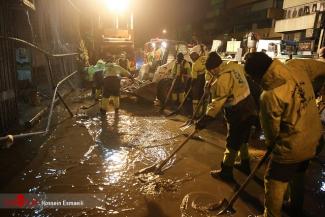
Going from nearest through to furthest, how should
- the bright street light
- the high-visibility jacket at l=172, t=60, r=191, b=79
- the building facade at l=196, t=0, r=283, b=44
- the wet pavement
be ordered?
the wet pavement, the high-visibility jacket at l=172, t=60, r=191, b=79, the bright street light, the building facade at l=196, t=0, r=283, b=44

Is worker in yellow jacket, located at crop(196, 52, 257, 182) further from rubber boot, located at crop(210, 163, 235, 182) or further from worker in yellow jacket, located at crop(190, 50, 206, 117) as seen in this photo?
worker in yellow jacket, located at crop(190, 50, 206, 117)

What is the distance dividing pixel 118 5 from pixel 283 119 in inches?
784

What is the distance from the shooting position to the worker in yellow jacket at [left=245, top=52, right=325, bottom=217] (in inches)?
113

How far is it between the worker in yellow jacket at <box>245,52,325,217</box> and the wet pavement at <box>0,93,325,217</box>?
968mm

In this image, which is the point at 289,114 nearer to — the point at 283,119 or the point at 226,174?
the point at 283,119

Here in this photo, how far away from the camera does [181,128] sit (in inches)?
306

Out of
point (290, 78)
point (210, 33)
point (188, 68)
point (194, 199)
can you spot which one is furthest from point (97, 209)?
point (210, 33)

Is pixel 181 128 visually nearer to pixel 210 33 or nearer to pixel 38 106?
pixel 38 106

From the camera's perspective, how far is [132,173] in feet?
16.2

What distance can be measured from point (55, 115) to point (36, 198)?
4.97 m

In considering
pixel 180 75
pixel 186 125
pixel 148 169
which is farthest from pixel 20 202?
pixel 180 75

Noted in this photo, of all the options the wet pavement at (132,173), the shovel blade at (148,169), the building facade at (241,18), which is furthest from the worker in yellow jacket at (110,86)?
the building facade at (241,18)

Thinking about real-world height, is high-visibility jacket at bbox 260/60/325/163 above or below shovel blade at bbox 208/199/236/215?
above

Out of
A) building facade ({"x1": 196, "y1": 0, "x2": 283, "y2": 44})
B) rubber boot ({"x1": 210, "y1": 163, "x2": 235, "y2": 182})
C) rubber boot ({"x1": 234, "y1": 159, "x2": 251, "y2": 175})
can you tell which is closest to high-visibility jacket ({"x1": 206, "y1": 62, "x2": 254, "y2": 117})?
rubber boot ({"x1": 210, "y1": 163, "x2": 235, "y2": 182})
